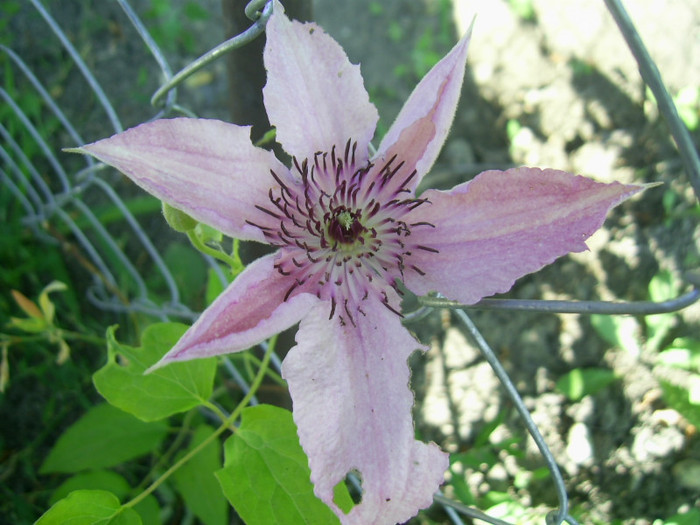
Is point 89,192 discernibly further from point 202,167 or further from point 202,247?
point 202,167

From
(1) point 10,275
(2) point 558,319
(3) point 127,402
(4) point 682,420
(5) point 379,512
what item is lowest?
(5) point 379,512

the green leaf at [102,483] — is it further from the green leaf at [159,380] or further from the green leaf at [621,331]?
the green leaf at [621,331]

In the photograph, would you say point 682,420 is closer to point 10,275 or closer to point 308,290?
point 308,290

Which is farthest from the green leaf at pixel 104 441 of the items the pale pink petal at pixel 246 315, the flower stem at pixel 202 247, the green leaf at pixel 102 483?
the pale pink petal at pixel 246 315

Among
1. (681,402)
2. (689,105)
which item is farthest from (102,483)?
(689,105)

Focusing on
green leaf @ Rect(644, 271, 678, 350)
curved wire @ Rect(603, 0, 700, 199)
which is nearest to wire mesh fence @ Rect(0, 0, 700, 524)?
green leaf @ Rect(644, 271, 678, 350)

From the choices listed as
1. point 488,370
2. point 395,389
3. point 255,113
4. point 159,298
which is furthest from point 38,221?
point 395,389
